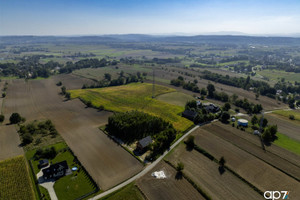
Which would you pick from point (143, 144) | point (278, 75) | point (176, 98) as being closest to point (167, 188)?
point (143, 144)

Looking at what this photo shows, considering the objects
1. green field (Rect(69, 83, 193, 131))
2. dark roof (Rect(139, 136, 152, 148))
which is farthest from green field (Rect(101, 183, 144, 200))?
green field (Rect(69, 83, 193, 131))

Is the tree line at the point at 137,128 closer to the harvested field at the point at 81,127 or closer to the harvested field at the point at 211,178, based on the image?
the harvested field at the point at 81,127

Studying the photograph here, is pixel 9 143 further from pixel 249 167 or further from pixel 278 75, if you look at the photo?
pixel 278 75

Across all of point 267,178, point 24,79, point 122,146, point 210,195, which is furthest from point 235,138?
point 24,79

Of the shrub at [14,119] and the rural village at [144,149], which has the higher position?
the shrub at [14,119]

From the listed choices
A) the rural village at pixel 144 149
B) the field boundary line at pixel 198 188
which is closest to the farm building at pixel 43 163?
the rural village at pixel 144 149
